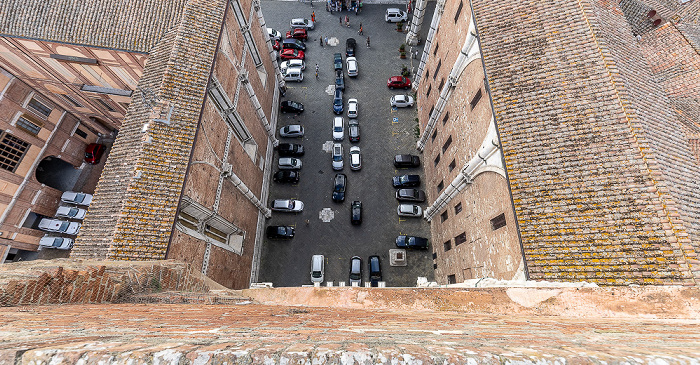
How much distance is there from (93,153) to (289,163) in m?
19.7

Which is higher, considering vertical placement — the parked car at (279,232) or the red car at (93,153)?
the red car at (93,153)

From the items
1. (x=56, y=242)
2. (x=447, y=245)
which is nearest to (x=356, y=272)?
(x=447, y=245)

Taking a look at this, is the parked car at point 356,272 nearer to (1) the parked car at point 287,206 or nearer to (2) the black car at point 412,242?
(2) the black car at point 412,242

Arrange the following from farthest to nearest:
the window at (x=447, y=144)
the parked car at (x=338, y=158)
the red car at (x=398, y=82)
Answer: the red car at (x=398, y=82) < the parked car at (x=338, y=158) < the window at (x=447, y=144)

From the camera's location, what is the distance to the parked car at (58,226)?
28.0m

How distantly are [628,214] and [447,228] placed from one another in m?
11.4

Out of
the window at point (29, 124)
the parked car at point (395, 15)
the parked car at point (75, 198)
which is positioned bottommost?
the parked car at point (75, 198)

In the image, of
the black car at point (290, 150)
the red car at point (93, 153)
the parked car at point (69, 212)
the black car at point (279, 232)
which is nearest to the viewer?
the black car at point (279, 232)

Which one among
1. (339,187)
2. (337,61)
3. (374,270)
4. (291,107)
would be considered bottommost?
(374,270)

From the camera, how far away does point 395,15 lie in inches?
1499

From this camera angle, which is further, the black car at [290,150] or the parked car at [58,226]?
the black car at [290,150]

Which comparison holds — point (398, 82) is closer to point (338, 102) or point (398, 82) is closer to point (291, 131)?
point (338, 102)

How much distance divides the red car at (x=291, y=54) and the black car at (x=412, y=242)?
23.1m

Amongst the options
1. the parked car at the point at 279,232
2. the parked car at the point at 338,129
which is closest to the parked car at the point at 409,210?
the parked car at the point at 338,129
